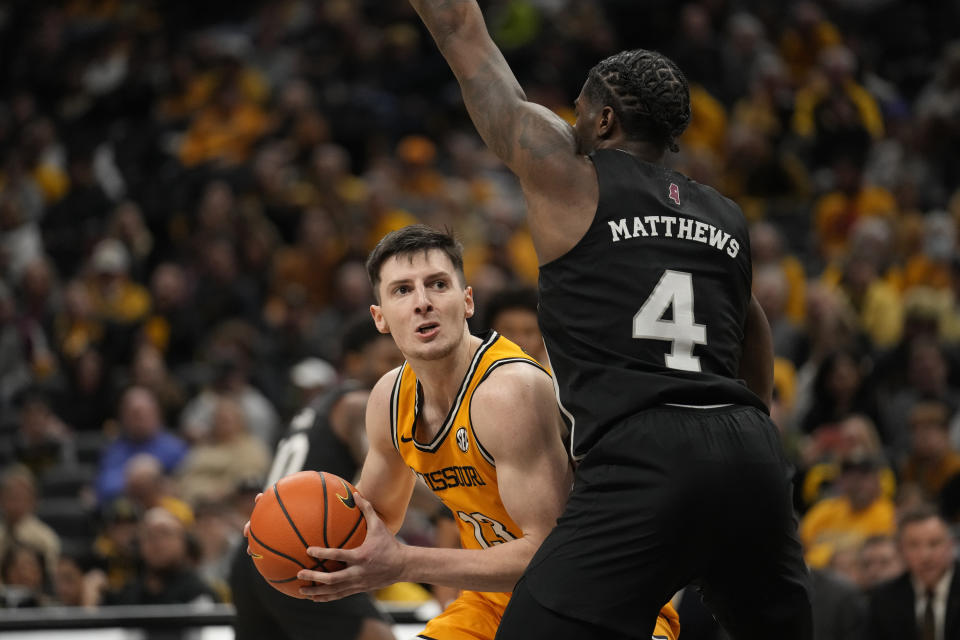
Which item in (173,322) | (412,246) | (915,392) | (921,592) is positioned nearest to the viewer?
(412,246)

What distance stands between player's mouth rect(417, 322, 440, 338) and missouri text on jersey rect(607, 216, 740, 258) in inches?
29.7

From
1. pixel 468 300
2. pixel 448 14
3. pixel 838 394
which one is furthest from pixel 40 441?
pixel 448 14

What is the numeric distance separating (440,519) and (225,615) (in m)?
1.34

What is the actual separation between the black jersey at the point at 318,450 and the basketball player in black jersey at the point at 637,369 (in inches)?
82.5

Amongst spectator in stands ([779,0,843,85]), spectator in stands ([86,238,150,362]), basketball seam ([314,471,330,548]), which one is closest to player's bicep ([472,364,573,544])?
basketball seam ([314,471,330,548])

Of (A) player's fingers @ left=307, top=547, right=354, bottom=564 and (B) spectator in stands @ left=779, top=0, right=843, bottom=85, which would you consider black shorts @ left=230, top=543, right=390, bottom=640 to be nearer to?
(A) player's fingers @ left=307, top=547, right=354, bottom=564

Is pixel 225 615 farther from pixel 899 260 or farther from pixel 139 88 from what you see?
pixel 139 88

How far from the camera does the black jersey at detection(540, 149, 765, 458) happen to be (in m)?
3.05

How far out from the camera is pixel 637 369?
10.0 feet

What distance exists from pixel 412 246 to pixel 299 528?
87cm

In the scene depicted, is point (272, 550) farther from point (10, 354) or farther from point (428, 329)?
point (10, 354)

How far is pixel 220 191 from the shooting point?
1122 centimetres

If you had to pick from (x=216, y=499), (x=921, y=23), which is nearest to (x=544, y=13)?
(x=921, y=23)

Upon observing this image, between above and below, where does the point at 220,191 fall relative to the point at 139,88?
below
